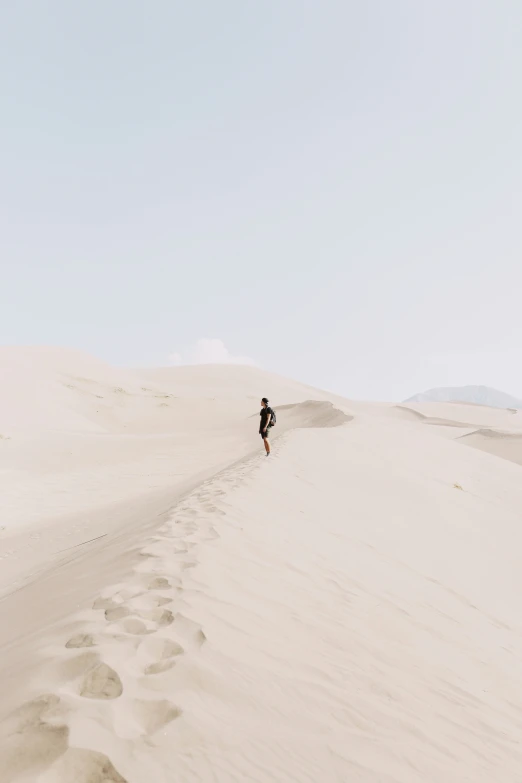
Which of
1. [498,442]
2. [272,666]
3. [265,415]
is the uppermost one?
[265,415]

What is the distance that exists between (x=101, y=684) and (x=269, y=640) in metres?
1.09

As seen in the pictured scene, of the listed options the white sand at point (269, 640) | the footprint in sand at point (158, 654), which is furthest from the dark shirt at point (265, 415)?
the footprint in sand at point (158, 654)

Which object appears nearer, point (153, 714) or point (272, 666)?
point (153, 714)

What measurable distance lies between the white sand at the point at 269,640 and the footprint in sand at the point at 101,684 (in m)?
0.01

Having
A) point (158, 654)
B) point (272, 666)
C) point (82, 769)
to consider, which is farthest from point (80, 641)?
point (272, 666)

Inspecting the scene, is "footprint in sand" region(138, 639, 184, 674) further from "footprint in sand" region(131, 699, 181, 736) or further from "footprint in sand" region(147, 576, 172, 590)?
"footprint in sand" region(147, 576, 172, 590)

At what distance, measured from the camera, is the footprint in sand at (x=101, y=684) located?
2.13 meters

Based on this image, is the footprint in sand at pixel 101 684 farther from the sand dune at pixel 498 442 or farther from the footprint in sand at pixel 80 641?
the sand dune at pixel 498 442

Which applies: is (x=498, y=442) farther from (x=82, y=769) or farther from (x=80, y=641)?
(x=82, y=769)

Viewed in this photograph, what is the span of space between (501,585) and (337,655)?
4.43 meters

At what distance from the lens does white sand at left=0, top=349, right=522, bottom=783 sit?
196cm

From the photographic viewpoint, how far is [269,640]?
116 inches

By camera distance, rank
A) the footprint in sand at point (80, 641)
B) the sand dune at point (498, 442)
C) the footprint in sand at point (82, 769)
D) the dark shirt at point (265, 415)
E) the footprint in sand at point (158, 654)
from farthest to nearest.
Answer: the sand dune at point (498, 442) → the dark shirt at point (265, 415) → the footprint in sand at point (80, 641) → the footprint in sand at point (158, 654) → the footprint in sand at point (82, 769)

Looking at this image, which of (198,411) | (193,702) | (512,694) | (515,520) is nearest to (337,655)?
(193,702)
